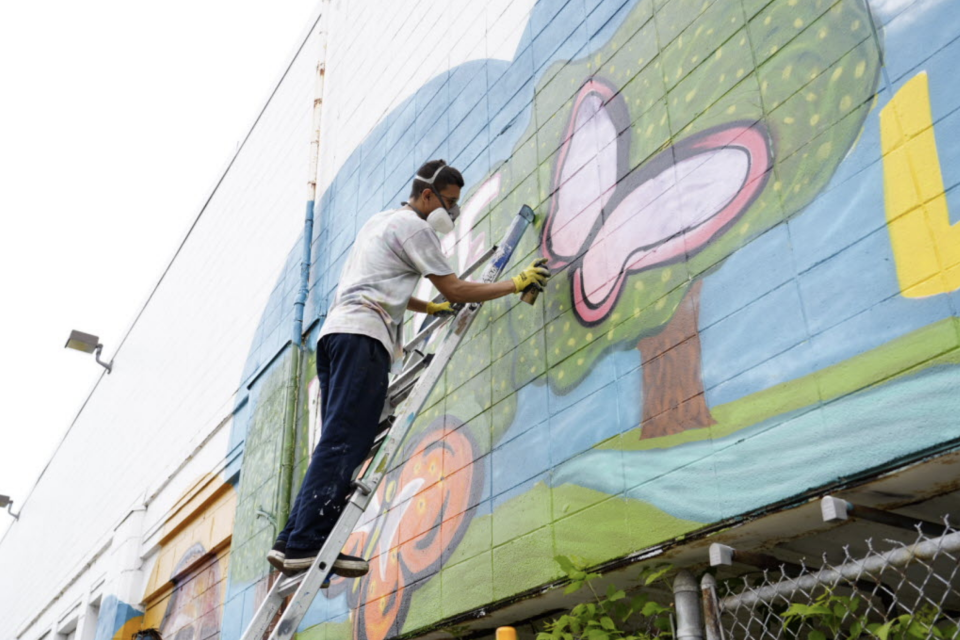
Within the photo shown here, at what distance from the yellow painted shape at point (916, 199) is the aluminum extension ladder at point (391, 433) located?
2.28m

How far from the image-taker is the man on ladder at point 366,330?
4.27 metres

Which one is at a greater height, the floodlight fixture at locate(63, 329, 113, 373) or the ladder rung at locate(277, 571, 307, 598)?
the floodlight fixture at locate(63, 329, 113, 373)

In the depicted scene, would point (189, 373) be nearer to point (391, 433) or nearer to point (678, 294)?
point (391, 433)

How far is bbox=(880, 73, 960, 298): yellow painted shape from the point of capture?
2988mm

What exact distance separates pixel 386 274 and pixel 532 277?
79 centimetres

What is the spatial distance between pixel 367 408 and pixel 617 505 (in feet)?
4.29

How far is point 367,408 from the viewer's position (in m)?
4.59

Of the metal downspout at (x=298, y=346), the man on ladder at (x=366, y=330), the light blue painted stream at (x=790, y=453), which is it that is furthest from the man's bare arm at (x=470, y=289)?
the metal downspout at (x=298, y=346)

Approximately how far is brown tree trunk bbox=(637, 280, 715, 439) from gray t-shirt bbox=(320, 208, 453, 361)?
4.02 ft

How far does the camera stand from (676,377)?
388 centimetres

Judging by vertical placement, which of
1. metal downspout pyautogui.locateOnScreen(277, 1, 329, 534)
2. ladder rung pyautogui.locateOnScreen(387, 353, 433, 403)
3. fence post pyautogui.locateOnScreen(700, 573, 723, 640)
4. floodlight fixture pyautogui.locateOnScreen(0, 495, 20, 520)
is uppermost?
floodlight fixture pyautogui.locateOnScreen(0, 495, 20, 520)

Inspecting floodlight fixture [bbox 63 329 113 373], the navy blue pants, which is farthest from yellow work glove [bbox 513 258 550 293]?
floodlight fixture [bbox 63 329 113 373]

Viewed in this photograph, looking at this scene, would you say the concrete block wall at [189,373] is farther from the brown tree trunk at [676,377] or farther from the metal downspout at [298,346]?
the brown tree trunk at [676,377]

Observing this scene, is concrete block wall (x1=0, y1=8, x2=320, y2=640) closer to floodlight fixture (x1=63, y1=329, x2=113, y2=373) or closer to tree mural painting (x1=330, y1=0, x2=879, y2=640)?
floodlight fixture (x1=63, y1=329, x2=113, y2=373)
